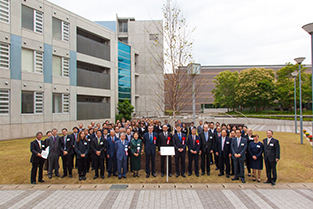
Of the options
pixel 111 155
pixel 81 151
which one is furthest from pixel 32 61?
pixel 111 155

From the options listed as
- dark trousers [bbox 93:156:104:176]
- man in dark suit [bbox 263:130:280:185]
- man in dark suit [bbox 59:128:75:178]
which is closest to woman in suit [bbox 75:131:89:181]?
dark trousers [bbox 93:156:104:176]

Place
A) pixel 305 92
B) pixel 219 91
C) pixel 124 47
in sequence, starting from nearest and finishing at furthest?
1. pixel 124 47
2. pixel 305 92
3. pixel 219 91

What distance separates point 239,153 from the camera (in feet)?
24.1

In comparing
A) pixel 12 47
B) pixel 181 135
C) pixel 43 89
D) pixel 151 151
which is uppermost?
pixel 12 47

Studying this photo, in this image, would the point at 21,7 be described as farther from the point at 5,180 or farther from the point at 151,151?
the point at 151,151

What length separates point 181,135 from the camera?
811cm

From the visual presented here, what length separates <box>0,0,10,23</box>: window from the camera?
16348mm

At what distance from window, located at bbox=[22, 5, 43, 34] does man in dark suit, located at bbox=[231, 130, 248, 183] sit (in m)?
20.7

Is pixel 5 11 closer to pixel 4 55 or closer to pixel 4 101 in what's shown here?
pixel 4 55

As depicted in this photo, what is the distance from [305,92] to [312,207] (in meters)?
43.4

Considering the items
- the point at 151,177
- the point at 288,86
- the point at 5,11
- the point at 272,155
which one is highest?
the point at 5,11

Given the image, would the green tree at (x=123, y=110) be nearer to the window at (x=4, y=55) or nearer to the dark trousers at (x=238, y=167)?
the window at (x=4, y=55)

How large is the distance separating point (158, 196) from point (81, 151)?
354cm

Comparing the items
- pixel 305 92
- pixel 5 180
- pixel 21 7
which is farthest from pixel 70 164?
pixel 305 92
